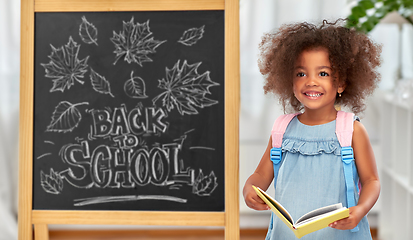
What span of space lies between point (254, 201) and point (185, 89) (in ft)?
1.73

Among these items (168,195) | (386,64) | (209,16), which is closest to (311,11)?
(386,64)

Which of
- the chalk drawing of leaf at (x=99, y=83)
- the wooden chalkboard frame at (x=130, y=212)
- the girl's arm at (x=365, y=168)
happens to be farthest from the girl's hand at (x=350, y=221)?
the chalk drawing of leaf at (x=99, y=83)

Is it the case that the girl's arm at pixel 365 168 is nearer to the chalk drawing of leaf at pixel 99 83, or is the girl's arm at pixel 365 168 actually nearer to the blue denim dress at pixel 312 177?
the blue denim dress at pixel 312 177

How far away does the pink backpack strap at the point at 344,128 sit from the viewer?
1.15m

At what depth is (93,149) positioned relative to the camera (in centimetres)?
150

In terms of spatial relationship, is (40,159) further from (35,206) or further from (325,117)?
(325,117)

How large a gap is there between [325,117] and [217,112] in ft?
1.40

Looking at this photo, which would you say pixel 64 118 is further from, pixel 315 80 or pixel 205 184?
pixel 315 80

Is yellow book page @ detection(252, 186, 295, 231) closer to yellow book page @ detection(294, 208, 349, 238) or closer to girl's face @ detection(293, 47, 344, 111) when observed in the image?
yellow book page @ detection(294, 208, 349, 238)

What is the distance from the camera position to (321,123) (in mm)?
1219

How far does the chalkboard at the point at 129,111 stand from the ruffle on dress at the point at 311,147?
333mm

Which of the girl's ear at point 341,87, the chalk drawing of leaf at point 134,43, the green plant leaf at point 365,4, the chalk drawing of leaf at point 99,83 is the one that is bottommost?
the girl's ear at point 341,87

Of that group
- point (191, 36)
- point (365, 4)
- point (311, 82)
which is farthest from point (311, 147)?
point (191, 36)

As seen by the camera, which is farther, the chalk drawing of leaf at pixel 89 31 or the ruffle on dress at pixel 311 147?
the chalk drawing of leaf at pixel 89 31
